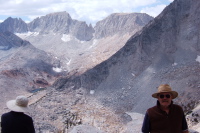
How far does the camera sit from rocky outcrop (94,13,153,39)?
345 ft

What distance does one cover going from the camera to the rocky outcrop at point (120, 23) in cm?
10521

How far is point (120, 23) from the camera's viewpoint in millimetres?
115438

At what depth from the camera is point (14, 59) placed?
8394 centimetres

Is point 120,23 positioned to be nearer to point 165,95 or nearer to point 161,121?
point 165,95

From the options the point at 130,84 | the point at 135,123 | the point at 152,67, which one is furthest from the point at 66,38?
the point at 135,123

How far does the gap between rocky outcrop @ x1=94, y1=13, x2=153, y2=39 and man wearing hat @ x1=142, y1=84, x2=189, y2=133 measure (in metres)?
92.7

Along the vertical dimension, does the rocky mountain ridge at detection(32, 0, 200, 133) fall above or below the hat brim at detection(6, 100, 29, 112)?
above

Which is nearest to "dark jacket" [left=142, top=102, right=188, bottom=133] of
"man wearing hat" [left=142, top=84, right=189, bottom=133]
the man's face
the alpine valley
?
"man wearing hat" [left=142, top=84, right=189, bottom=133]

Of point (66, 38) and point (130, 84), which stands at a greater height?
point (66, 38)

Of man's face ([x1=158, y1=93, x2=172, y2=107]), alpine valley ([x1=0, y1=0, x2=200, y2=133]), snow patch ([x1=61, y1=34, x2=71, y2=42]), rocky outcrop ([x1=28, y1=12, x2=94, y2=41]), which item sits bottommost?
man's face ([x1=158, y1=93, x2=172, y2=107])

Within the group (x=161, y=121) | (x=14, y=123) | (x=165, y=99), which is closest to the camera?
(x=161, y=121)

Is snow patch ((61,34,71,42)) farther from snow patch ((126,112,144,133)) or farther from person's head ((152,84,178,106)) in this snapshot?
person's head ((152,84,178,106))

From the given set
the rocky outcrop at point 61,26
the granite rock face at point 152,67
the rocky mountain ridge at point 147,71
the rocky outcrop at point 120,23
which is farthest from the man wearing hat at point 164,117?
the rocky outcrop at point 61,26

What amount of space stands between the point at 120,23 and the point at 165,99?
110375mm
